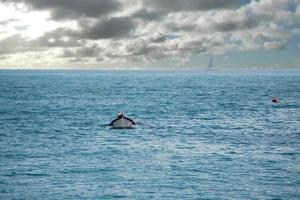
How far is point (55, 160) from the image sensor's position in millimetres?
54031

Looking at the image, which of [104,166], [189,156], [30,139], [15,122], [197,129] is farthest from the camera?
[15,122]

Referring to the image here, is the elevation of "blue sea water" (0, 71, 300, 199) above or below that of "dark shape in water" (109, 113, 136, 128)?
below

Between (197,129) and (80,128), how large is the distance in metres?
23.0

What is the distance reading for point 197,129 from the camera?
7975 centimetres

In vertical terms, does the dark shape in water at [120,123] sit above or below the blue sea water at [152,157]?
above

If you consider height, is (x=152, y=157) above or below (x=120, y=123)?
below

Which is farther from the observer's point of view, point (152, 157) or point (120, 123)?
point (120, 123)

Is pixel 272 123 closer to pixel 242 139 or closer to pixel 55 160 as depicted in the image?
pixel 242 139

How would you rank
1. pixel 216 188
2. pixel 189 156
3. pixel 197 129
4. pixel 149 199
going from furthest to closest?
1. pixel 197 129
2. pixel 189 156
3. pixel 216 188
4. pixel 149 199

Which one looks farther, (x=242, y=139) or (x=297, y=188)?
(x=242, y=139)

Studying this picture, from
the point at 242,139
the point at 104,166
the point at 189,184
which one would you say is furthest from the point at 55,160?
the point at 242,139

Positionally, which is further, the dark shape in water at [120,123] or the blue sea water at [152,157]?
the dark shape in water at [120,123]

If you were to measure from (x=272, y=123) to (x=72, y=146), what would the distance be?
45.6 metres

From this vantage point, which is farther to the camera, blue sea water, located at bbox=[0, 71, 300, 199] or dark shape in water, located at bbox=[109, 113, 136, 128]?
dark shape in water, located at bbox=[109, 113, 136, 128]
